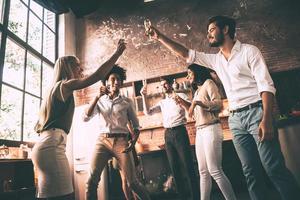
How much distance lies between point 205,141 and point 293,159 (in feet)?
3.88

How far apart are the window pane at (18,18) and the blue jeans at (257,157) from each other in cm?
378

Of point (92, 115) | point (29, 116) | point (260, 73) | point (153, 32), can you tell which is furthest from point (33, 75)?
point (260, 73)

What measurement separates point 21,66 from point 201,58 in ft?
10.7

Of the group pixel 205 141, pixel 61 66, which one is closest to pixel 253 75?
pixel 205 141

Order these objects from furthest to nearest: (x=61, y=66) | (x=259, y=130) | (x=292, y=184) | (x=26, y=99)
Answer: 1. (x=26, y=99)
2. (x=61, y=66)
3. (x=259, y=130)
4. (x=292, y=184)

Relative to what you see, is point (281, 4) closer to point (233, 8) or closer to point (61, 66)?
point (233, 8)

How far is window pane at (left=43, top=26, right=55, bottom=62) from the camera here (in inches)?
197

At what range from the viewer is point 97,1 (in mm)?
5777

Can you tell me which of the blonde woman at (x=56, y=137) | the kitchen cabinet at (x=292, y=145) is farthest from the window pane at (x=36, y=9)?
the kitchen cabinet at (x=292, y=145)

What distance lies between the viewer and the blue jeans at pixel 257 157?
1.39 metres

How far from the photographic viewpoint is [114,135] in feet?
8.26

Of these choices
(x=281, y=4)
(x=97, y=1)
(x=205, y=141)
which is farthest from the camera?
(x=97, y=1)

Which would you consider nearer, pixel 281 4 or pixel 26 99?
pixel 26 99

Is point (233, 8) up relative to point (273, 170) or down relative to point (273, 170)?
up
